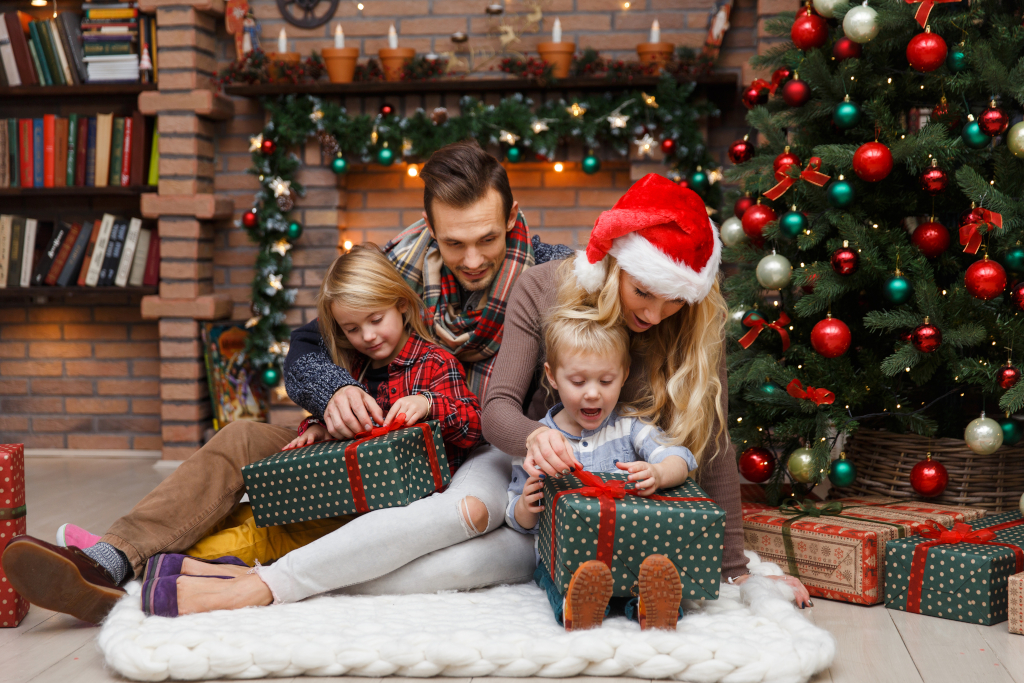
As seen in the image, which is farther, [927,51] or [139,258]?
[139,258]

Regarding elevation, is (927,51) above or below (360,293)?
above

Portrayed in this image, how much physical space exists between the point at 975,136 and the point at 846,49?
388mm

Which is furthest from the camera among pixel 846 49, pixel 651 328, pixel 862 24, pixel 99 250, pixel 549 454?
pixel 99 250

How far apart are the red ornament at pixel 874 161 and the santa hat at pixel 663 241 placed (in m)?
0.57

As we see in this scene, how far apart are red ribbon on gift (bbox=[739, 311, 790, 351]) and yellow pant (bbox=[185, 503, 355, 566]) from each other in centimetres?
109

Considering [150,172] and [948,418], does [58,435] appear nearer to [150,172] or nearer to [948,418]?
[150,172]

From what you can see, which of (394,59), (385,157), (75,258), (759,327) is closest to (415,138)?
(385,157)

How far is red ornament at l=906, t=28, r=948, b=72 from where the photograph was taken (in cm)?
191

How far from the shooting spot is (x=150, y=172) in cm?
356

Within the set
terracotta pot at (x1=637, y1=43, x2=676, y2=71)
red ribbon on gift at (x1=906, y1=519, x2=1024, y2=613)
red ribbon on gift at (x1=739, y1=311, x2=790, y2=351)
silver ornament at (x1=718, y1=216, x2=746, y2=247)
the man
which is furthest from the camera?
terracotta pot at (x1=637, y1=43, x2=676, y2=71)

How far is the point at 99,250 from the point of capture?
3.55 m

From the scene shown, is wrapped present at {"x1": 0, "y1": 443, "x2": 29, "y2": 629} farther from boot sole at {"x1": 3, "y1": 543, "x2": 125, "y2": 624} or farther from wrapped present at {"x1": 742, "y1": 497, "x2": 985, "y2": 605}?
wrapped present at {"x1": 742, "y1": 497, "x2": 985, "y2": 605}

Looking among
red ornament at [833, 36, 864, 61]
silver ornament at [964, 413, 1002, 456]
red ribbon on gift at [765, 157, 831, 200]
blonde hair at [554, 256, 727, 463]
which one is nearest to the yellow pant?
blonde hair at [554, 256, 727, 463]

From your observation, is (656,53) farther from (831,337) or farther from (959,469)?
(959,469)
